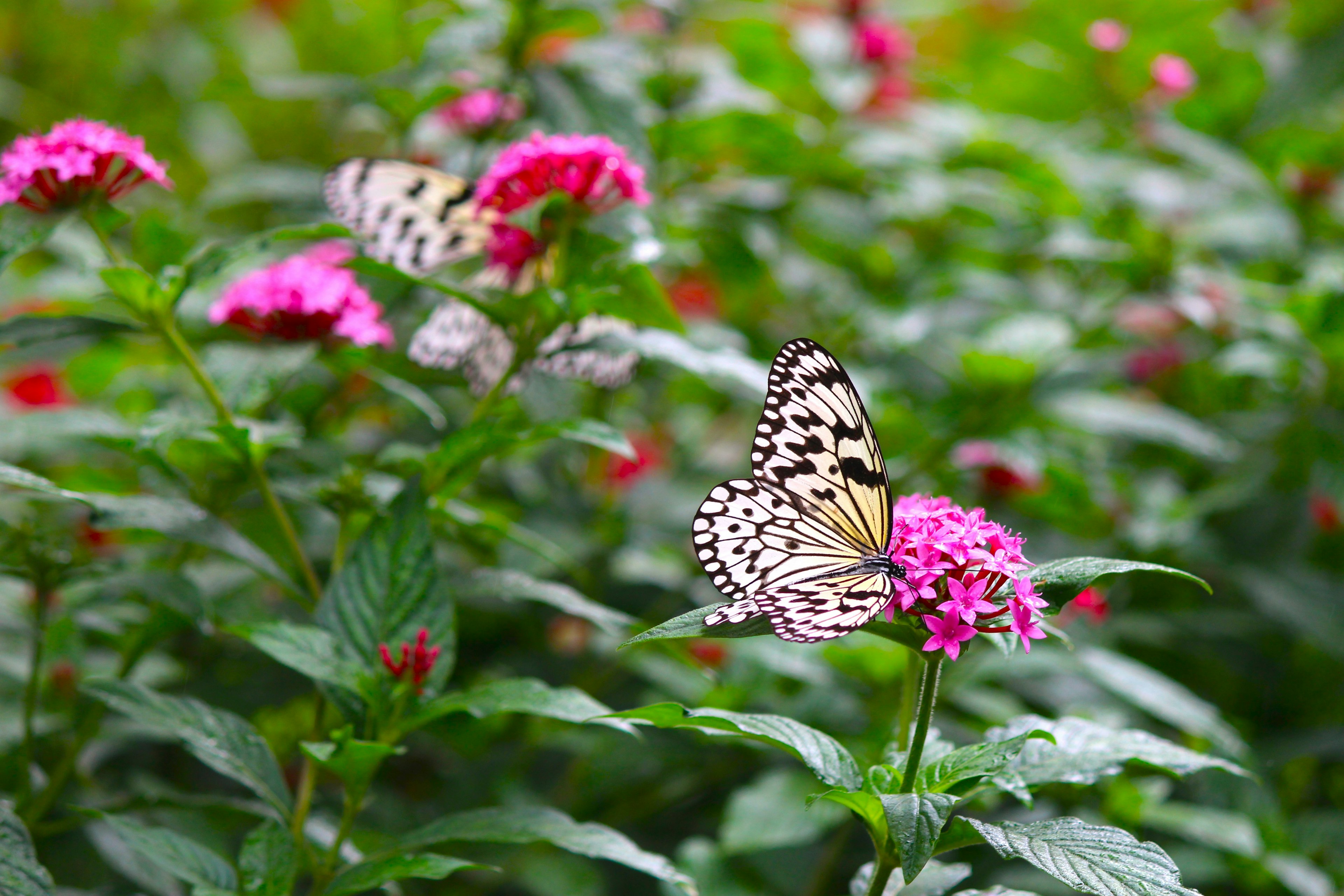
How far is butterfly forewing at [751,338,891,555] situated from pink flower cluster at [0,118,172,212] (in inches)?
26.3

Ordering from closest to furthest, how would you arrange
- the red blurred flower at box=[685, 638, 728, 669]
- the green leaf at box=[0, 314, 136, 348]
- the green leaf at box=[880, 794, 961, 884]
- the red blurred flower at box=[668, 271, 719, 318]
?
the green leaf at box=[880, 794, 961, 884] → the green leaf at box=[0, 314, 136, 348] → the red blurred flower at box=[685, 638, 728, 669] → the red blurred flower at box=[668, 271, 719, 318]

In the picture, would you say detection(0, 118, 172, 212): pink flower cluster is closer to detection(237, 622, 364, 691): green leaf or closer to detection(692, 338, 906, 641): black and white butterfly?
detection(237, 622, 364, 691): green leaf

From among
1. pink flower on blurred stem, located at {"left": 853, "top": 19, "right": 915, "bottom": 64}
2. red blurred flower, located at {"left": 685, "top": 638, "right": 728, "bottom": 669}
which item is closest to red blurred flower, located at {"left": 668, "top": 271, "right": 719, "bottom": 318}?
pink flower on blurred stem, located at {"left": 853, "top": 19, "right": 915, "bottom": 64}

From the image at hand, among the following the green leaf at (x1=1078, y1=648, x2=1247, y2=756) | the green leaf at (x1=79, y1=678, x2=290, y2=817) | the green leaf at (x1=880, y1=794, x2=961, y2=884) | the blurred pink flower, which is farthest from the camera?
the blurred pink flower

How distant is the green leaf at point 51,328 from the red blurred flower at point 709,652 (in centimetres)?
104

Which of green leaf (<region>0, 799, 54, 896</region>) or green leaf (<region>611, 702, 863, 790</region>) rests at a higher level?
green leaf (<region>611, 702, 863, 790</region>)

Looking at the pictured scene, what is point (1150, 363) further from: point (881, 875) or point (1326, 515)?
point (881, 875)

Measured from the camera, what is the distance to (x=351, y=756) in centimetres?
83

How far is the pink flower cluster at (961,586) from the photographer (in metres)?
0.70

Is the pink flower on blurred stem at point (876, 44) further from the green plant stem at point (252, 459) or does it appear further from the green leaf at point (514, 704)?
the green leaf at point (514, 704)

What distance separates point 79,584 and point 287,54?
2.22 meters

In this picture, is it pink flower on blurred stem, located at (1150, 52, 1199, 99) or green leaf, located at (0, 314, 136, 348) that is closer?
green leaf, located at (0, 314, 136, 348)

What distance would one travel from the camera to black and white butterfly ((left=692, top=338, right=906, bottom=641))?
0.81m

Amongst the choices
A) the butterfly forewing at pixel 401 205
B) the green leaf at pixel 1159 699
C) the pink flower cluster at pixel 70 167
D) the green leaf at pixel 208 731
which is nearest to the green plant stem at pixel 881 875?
the green leaf at pixel 208 731
